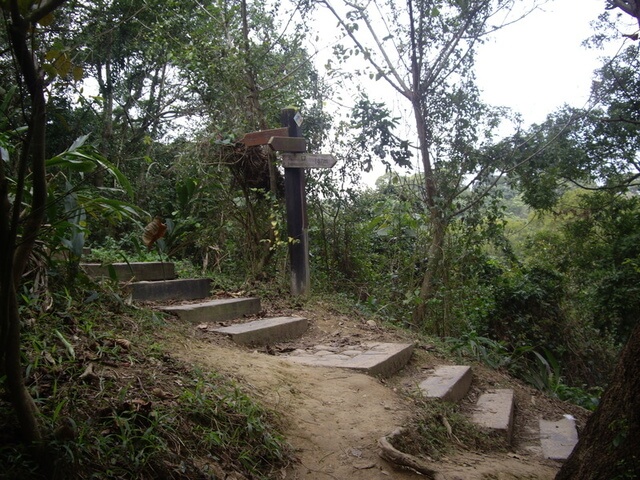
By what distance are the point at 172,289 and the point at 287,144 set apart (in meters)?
2.02

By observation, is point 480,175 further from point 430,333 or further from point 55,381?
point 55,381

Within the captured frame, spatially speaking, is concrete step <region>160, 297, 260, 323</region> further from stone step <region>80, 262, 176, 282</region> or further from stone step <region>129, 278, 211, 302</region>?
stone step <region>80, 262, 176, 282</region>

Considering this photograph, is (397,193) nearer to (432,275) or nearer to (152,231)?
(432,275)

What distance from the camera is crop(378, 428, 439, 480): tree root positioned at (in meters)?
2.79

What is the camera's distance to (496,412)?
13.8 ft

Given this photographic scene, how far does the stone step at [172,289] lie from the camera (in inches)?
194

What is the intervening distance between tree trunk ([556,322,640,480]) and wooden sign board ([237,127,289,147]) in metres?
4.59

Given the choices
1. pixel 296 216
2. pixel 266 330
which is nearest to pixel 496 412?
pixel 266 330

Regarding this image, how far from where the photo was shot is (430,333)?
736 centimetres

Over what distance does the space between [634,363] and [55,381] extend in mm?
2350

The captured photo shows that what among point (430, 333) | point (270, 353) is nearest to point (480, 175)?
point (430, 333)

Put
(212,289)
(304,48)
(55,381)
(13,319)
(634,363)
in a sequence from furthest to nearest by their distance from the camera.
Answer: (304,48), (212,289), (55,381), (634,363), (13,319)

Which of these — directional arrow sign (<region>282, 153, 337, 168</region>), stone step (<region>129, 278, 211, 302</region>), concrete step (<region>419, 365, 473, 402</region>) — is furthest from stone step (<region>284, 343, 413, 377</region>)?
directional arrow sign (<region>282, 153, 337, 168</region>)

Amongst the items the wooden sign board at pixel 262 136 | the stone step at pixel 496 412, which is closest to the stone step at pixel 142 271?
the wooden sign board at pixel 262 136
